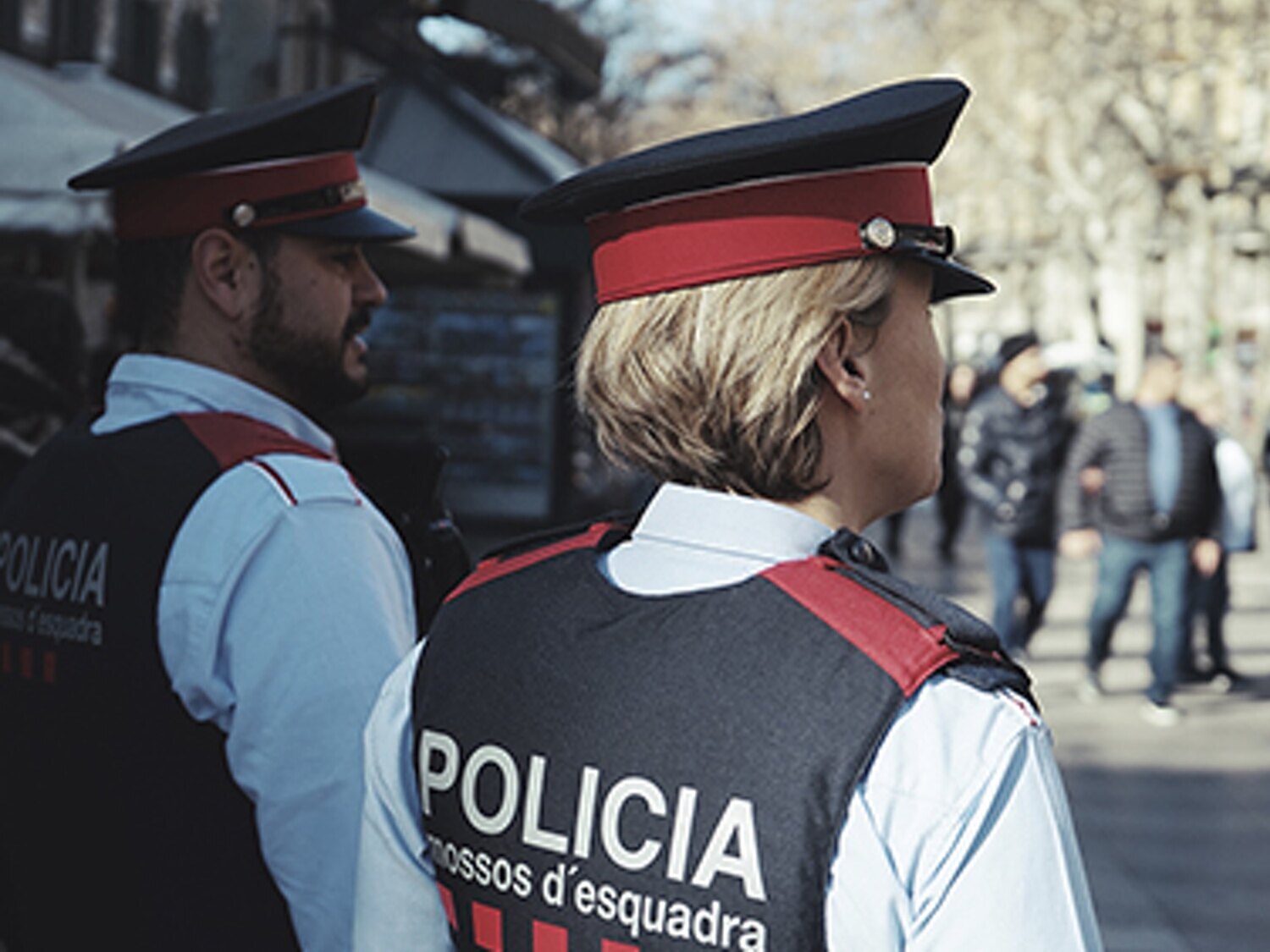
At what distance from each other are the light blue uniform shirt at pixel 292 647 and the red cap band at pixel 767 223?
0.72 metres

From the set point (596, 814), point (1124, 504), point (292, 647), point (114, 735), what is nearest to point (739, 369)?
point (596, 814)

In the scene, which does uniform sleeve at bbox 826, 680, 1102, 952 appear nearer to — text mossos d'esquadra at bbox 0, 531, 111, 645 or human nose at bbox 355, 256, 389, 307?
text mossos d'esquadra at bbox 0, 531, 111, 645

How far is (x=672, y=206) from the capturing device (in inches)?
60.8

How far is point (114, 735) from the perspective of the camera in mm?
2141

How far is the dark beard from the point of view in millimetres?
2432

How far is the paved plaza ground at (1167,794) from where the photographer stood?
217 inches

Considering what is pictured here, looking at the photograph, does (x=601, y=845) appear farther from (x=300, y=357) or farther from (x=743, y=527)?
(x=300, y=357)

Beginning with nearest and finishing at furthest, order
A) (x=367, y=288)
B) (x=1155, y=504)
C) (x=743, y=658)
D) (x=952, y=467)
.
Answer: (x=743, y=658), (x=367, y=288), (x=1155, y=504), (x=952, y=467)

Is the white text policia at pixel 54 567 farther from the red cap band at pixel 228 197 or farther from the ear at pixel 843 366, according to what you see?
the ear at pixel 843 366

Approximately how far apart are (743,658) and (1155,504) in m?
7.89

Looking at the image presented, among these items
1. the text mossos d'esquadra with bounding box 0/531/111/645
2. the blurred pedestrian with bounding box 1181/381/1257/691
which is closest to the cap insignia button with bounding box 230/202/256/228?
the text mossos d'esquadra with bounding box 0/531/111/645

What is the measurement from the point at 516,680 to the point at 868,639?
1.23ft

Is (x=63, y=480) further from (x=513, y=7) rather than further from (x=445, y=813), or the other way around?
(x=513, y=7)

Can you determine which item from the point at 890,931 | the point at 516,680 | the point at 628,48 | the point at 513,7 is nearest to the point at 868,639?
the point at 890,931
